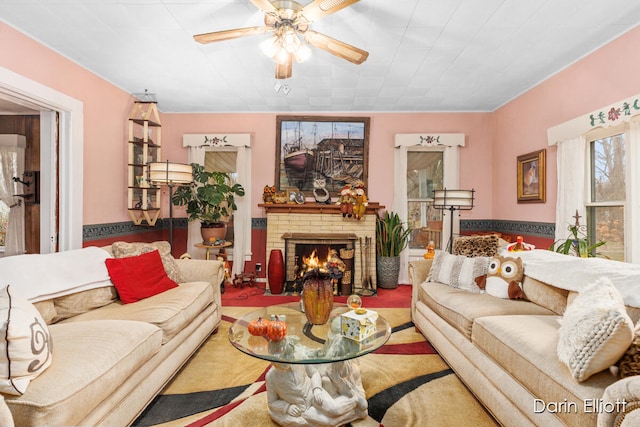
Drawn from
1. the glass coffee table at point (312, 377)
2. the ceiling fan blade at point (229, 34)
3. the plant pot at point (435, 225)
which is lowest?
the glass coffee table at point (312, 377)

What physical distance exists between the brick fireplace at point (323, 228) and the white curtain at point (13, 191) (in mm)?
3021

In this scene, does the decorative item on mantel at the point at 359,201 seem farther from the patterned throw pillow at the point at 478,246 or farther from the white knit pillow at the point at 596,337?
→ the white knit pillow at the point at 596,337

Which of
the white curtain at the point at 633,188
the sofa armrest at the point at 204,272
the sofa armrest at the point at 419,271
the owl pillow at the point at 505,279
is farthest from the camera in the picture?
the sofa armrest at the point at 419,271

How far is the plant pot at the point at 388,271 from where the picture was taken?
4551 mm

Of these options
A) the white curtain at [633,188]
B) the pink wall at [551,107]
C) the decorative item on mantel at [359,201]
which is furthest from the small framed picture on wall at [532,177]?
the decorative item on mantel at [359,201]

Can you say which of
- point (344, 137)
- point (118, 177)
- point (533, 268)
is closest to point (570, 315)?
point (533, 268)

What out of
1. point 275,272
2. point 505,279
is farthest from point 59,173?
point 505,279

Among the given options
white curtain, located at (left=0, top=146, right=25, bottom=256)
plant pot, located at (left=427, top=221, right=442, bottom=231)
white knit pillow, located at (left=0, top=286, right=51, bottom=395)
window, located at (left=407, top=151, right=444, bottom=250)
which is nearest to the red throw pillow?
white knit pillow, located at (left=0, top=286, right=51, bottom=395)

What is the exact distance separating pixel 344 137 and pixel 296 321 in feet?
10.7

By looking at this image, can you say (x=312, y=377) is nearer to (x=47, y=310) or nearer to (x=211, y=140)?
(x=47, y=310)

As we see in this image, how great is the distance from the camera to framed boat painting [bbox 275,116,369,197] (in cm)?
479

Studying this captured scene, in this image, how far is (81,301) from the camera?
2205 millimetres

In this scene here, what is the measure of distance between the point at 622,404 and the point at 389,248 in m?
3.54

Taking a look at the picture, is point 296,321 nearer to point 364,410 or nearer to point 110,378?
point 364,410
